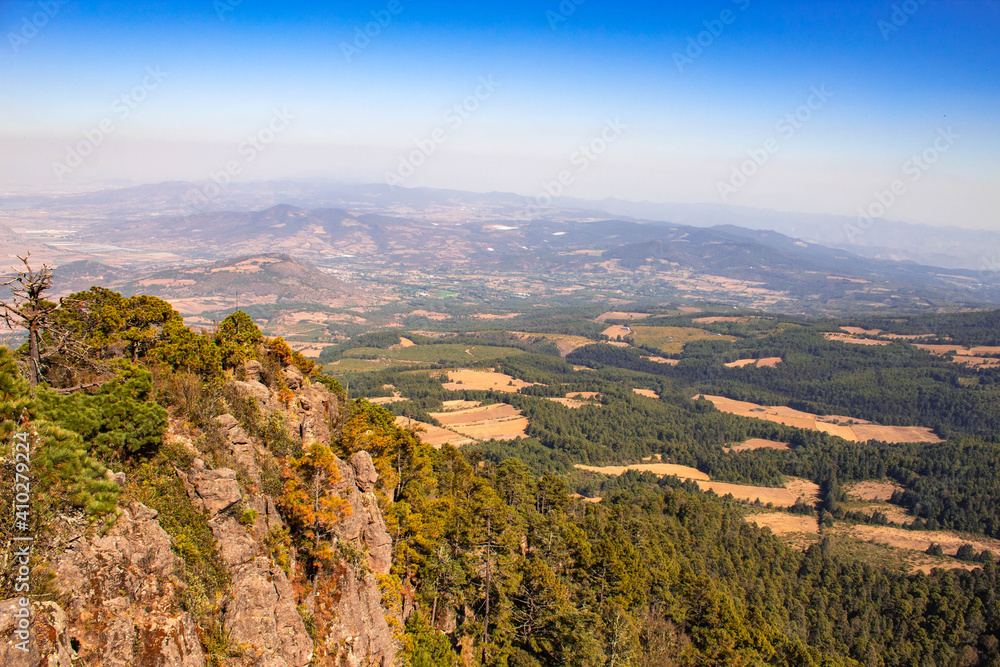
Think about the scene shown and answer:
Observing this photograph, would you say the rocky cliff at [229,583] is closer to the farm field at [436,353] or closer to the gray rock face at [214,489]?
the gray rock face at [214,489]

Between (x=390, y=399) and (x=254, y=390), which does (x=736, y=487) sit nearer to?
(x=390, y=399)

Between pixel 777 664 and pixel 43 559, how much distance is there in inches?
1826

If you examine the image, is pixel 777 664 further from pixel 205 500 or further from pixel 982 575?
pixel 982 575

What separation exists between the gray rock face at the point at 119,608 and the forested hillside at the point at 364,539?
108mm

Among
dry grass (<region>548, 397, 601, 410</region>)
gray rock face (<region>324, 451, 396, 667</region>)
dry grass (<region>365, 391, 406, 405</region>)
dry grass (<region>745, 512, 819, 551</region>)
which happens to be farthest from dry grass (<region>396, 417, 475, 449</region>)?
gray rock face (<region>324, 451, 396, 667</region>)

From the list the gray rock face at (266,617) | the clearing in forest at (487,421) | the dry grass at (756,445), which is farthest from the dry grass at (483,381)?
the gray rock face at (266,617)

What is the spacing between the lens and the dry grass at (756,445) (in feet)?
389

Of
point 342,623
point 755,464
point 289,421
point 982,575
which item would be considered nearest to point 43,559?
point 342,623

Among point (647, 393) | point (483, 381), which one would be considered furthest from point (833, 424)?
point (483, 381)

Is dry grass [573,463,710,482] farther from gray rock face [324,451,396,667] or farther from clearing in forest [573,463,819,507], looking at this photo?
gray rock face [324,451,396,667]

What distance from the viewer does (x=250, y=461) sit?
2158 centimetres

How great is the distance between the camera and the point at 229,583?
1628 cm

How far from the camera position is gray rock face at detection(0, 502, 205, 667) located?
10.5 meters

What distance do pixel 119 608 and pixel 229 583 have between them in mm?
4282
